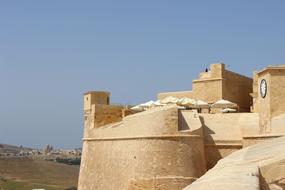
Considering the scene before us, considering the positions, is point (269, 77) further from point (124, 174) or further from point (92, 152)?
point (92, 152)

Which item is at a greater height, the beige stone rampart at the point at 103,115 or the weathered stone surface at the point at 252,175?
the beige stone rampart at the point at 103,115

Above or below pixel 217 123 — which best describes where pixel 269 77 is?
above

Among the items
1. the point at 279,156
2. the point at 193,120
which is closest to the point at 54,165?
the point at 193,120

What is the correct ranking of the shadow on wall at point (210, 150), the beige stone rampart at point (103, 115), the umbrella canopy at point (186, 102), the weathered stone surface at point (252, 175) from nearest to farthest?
the weathered stone surface at point (252, 175)
the shadow on wall at point (210, 150)
the beige stone rampart at point (103, 115)
the umbrella canopy at point (186, 102)

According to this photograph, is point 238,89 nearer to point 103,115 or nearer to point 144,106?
point 144,106

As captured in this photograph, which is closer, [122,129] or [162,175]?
[162,175]

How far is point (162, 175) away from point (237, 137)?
3.51 m

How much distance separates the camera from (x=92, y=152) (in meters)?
26.0

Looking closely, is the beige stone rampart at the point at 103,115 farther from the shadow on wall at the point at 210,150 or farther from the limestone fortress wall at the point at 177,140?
the shadow on wall at the point at 210,150

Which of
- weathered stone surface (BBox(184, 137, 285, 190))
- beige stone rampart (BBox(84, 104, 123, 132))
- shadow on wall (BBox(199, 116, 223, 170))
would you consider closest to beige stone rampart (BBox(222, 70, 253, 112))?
beige stone rampart (BBox(84, 104, 123, 132))

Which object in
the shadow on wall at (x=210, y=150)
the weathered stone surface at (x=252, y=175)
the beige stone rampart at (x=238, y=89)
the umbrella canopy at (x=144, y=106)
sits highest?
the beige stone rampart at (x=238, y=89)

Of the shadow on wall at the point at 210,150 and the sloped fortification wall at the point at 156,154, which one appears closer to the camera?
the sloped fortification wall at the point at 156,154

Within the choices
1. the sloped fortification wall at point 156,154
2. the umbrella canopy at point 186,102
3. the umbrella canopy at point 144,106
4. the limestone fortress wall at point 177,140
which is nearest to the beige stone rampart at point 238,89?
the umbrella canopy at point 186,102

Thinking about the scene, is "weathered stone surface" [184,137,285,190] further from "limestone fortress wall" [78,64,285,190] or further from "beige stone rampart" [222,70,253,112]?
"beige stone rampart" [222,70,253,112]
